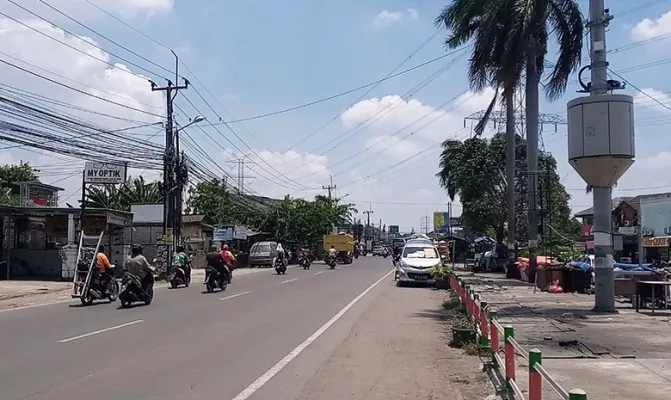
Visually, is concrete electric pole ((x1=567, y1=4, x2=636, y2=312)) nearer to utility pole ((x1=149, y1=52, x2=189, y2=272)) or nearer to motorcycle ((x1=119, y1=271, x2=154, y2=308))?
motorcycle ((x1=119, y1=271, x2=154, y2=308))

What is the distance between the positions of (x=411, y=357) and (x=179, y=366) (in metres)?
3.71

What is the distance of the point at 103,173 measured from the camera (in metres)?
33.9

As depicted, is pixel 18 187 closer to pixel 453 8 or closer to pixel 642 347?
pixel 453 8

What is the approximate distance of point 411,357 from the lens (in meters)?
11.9

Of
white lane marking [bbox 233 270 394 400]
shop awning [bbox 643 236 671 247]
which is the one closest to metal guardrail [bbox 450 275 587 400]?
white lane marking [bbox 233 270 394 400]

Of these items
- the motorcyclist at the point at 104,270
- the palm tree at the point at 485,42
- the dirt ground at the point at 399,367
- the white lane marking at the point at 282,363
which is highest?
the palm tree at the point at 485,42

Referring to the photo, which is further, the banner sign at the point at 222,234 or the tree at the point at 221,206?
the tree at the point at 221,206

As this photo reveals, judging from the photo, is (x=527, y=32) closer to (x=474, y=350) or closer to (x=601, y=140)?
(x=601, y=140)

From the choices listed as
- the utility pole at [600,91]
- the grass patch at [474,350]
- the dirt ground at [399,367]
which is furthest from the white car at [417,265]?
the grass patch at [474,350]

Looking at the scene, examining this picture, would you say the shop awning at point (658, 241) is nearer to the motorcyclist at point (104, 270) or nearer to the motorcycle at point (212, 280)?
Answer: the motorcycle at point (212, 280)

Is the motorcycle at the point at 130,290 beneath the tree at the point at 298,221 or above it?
beneath

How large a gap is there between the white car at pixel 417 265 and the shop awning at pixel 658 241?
19847mm

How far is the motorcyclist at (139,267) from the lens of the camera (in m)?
20.5

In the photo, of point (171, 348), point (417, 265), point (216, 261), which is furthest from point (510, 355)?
point (417, 265)
